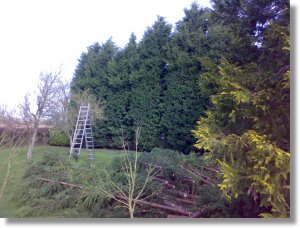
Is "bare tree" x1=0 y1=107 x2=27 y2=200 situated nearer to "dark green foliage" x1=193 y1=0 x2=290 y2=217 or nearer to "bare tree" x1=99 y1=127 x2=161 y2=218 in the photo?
"bare tree" x1=99 y1=127 x2=161 y2=218

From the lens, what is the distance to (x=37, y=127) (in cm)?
248

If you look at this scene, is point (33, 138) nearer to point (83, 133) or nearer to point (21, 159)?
point (21, 159)

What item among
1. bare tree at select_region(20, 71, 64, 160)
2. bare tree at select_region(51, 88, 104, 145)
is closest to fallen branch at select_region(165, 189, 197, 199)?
bare tree at select_region(51, 88, 104, 145)

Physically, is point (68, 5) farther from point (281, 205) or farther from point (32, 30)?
point (281, 205)

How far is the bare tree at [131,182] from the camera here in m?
2.46

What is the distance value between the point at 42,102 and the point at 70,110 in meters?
0.21

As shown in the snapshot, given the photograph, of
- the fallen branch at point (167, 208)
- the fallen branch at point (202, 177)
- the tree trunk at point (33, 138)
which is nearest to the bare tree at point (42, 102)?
the tree trunk at point (33, 138)

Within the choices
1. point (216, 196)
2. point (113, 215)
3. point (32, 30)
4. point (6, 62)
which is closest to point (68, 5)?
point (32, 30)

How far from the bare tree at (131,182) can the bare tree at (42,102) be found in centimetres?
60

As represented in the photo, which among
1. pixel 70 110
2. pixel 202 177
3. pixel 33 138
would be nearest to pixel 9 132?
pixel 33 138

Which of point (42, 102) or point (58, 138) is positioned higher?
point (42, 102)

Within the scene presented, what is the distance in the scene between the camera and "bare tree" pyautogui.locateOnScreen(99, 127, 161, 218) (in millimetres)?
2457

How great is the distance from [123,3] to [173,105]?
2.80 ft

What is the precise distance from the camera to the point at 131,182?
2.49 meters
